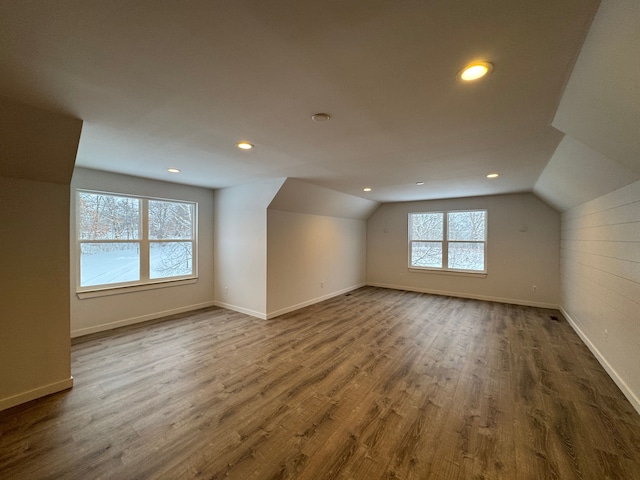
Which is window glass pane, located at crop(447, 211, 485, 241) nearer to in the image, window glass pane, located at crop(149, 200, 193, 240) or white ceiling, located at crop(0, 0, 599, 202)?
white ceiling, located at crop(0, 0, 599, 202)

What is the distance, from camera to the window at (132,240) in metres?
3.73

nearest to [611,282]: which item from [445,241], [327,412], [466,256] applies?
[327,412]

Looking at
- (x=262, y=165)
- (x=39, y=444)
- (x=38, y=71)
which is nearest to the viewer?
(x=38, y=71)

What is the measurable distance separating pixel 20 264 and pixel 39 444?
1435 mm

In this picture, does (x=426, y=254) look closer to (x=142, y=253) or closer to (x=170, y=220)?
(x=170, y=220)

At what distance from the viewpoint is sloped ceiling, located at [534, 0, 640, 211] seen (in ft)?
3.35

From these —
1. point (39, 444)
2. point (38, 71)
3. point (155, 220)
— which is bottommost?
point (39, 444)

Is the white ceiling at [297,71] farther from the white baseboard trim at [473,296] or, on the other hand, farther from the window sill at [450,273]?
the white baseboard trim at [473,296]

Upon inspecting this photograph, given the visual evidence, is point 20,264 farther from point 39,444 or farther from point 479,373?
point 479,373

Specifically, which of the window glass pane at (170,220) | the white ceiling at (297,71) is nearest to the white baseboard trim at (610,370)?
the white ceiling at (297,71)

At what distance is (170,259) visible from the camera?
183 inches

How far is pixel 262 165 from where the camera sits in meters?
3.36

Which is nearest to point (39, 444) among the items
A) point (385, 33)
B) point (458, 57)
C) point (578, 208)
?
point (385, 33)

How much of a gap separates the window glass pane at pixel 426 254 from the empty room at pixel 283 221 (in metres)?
2.08
